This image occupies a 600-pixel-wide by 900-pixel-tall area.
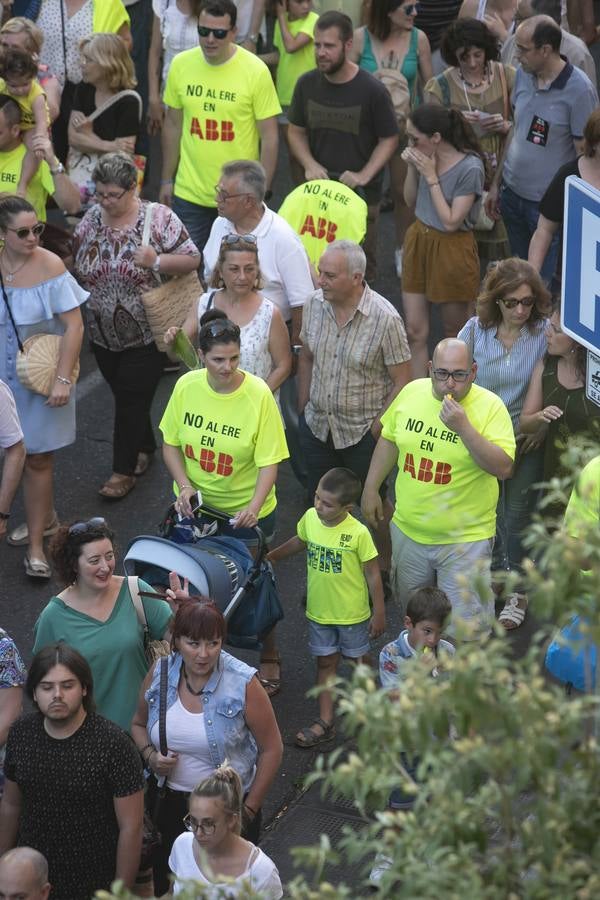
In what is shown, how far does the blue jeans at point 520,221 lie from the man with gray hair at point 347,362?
206 centimetres

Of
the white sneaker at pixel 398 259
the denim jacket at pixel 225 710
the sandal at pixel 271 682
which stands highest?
the denim jacket at pixel 225 710

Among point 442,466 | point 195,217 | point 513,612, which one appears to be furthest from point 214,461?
point 195,217

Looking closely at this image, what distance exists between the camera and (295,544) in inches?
275

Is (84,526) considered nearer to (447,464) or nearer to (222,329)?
(222,329)

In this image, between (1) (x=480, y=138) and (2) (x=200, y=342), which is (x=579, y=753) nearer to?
(2) (x=200, y=342)

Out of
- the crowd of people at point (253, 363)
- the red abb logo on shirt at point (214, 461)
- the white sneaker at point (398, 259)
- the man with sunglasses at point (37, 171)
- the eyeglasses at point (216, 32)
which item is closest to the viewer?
the crowd of people at point (253, 363)

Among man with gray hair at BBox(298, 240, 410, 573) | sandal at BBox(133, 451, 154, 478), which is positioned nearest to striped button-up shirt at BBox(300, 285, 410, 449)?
man with gray hair at BBox(298, 240, 410, 573)

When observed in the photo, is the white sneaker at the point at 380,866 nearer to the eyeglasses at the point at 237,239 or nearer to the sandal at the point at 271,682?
the sandal at the point at 271,682

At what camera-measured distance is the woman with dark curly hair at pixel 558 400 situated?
6.93 meters

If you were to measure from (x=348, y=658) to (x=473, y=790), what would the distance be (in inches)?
143

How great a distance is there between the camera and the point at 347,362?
293 inches

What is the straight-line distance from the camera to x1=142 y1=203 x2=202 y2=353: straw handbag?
323 inches

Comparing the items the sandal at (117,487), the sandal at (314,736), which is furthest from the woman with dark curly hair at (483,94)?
the sandal at (314,736)

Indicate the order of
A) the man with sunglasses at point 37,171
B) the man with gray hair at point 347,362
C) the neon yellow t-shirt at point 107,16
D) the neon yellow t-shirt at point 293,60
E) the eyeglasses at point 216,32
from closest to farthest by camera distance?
the man with gray hair at point 347,362 → the man with sunglasses at point 37,171 → the eyeglasses at point 216,32 → the neon yellow t-shirt at point 107,16 → the neon yellow t-shirt at point 293,60
